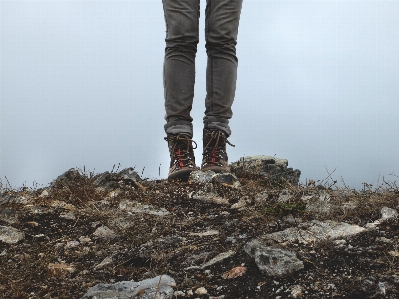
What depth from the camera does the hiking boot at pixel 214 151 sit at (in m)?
4.78

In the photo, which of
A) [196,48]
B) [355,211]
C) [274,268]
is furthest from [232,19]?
[274,268]

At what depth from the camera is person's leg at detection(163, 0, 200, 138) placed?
4559 millimetres

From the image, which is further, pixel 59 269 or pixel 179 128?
pixel 179 128

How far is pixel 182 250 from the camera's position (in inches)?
96.9

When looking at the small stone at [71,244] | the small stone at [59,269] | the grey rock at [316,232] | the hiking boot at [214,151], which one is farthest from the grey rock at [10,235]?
the hiking boot at [214,151]

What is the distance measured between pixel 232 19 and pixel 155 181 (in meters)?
1.94

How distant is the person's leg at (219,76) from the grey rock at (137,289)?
2696mm

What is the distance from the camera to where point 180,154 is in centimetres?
473

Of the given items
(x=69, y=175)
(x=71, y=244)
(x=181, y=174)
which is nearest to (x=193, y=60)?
(x=181, y=174)

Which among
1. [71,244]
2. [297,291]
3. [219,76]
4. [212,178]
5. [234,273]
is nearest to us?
[297,291]

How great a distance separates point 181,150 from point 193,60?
0.96 m

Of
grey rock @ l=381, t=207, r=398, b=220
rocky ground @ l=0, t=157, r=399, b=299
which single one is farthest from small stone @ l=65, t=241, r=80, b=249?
grey rock @ l=381, t=207, r=398, b=220

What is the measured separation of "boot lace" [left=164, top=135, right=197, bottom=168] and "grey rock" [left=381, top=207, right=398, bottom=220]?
7.64 ft

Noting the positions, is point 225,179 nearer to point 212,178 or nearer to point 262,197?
point 212,178
